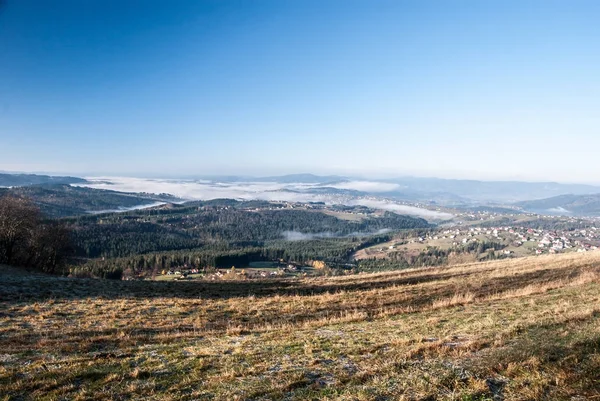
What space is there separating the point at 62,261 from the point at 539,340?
2372 inches

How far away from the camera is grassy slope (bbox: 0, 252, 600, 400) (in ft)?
22.6

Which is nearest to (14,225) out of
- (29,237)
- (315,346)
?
(29,237)

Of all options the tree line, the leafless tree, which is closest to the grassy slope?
the leafless tree

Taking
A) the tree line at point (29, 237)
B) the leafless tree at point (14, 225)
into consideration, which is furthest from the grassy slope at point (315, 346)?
the tree line at point (29, 237)

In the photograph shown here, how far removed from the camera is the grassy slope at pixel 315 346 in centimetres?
689

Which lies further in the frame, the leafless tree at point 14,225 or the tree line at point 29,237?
the tree line at point 29,237

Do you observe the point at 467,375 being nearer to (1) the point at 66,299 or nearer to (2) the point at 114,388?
(2) the point at 114,388

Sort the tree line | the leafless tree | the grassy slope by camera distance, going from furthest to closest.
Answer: the tree line
the leafless tree
the grassy slope

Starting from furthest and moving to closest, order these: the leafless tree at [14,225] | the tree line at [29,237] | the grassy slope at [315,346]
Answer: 1. the tree line at [29,237]
2. the leafless tree at [14,225]
3. the grassy slope at [315,346]

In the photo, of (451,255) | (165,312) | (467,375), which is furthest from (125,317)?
(451,255)

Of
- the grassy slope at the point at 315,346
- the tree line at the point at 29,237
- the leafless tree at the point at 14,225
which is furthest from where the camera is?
the tree line at the point at 29,237

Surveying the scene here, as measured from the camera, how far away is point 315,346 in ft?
34.7

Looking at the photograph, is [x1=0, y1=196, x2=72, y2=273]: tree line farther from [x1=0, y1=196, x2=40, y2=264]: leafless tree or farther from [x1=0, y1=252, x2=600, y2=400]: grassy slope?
[x1=0, y1=252, x2=600, y2=400]: grassy slope

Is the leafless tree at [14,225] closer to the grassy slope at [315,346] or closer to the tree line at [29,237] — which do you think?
the tree line at [29,237]
